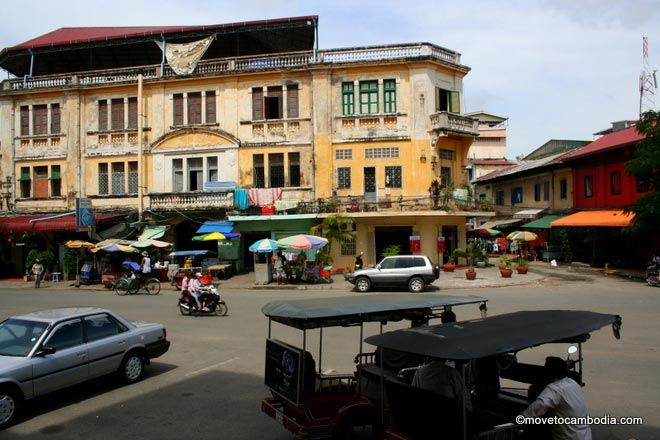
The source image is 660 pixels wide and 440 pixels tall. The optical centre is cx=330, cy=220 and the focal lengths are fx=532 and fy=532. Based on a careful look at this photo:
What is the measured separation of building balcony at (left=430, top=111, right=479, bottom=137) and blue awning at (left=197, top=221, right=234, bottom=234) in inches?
493

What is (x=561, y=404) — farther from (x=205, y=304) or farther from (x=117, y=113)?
(x=117, y=113)

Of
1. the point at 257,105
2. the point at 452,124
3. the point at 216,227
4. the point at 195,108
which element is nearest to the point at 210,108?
the point at 195,108

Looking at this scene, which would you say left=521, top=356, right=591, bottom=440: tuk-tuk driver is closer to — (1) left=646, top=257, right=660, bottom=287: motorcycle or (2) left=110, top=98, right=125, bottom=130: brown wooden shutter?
(1) left=646, top=257, right=660, bottom=287: motorcycle

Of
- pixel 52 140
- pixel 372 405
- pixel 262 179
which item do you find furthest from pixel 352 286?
pixel 52 140

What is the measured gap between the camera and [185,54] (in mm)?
31656

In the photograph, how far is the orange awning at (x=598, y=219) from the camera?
93.3 ft

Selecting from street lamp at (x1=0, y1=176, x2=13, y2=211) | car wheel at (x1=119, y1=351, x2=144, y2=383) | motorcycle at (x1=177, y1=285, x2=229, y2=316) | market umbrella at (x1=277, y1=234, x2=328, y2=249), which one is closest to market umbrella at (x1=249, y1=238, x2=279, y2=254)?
market umbrella at (x1=277, y1=234, x2=328, y2=249)

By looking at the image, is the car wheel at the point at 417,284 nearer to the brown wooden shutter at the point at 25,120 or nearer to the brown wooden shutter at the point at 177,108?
the brown wooden shutter at the point at 177,108

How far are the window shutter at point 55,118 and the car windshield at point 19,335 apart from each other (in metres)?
28.7

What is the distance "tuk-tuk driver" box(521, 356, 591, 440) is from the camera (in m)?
4.94

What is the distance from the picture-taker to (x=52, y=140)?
109 feet

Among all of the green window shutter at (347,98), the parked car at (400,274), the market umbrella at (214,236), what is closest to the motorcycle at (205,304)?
the parked car at (400,274)

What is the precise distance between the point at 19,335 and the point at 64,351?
0.73 meters

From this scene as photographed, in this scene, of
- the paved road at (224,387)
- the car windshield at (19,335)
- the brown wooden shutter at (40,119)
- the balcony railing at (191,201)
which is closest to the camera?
the paved road at (224,387)
